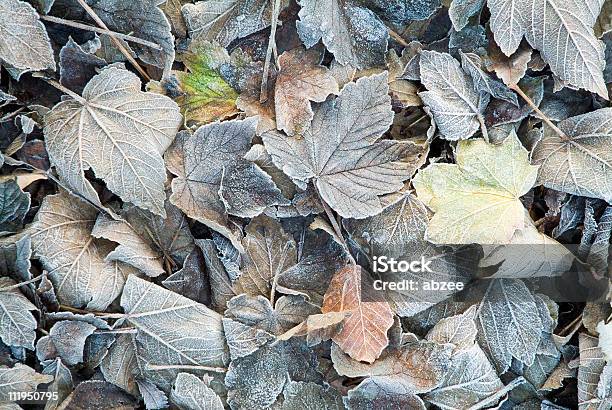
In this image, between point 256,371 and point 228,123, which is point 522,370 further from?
point 228,123

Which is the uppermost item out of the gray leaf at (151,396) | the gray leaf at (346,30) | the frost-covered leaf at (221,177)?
the gray leaf at (346,30)

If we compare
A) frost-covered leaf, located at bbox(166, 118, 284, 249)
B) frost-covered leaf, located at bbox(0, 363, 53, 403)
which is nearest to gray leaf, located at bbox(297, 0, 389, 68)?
frost-covered leaf, located at bbox(166, 118, 284, 249)

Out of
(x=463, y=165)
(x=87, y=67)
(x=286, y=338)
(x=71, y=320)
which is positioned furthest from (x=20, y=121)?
(x=463, y=165)

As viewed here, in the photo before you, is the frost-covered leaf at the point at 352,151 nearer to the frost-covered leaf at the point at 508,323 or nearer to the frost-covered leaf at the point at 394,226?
the frost-covered leaf at the point at 394,226

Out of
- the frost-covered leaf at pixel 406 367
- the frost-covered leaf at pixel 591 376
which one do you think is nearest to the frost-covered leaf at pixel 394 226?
the frost-covered leaf at pixel 406 367

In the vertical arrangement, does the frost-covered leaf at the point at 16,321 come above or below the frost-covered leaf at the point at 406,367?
above

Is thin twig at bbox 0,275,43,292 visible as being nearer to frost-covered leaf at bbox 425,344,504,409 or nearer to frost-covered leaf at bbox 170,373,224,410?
frost-covered leaf at bbox 170,373,224,410
